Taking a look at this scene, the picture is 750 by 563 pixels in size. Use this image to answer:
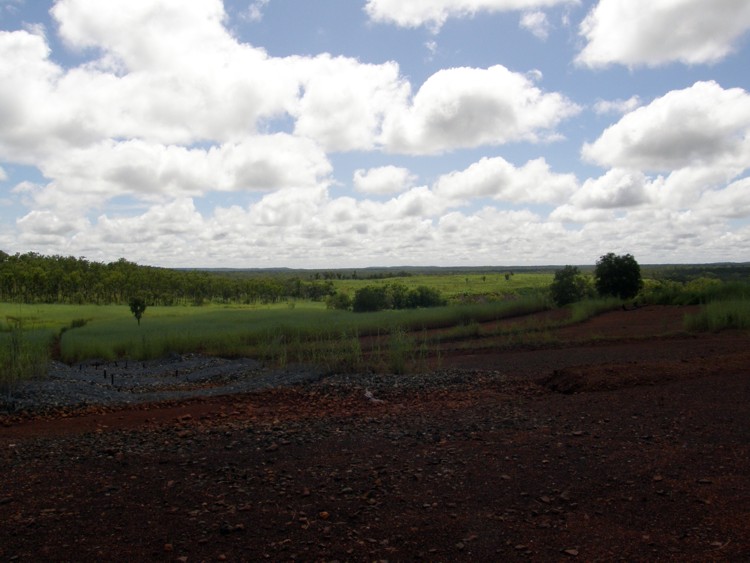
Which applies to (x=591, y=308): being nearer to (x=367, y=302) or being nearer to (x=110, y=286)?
(x=367, y=302)

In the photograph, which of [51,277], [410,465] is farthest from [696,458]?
[51,277]

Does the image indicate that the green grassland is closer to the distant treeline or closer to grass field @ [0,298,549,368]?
grass field @ [0,298,549,368]

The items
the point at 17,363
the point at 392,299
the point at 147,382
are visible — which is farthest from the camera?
the point at 392,299

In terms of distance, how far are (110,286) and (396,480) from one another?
6223cm

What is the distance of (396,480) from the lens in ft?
18.6

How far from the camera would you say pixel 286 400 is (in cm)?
1072

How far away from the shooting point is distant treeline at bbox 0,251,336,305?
54.0m

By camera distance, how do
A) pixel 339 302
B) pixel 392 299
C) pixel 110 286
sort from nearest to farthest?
pixel 339 302 → pixel 392 299 → pixel 110 286

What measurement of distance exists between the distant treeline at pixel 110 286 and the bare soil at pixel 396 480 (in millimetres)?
49677

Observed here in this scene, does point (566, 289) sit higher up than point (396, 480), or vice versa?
point (566, 289)

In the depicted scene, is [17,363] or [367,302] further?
[367,302]

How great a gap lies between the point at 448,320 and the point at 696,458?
82.0 feet

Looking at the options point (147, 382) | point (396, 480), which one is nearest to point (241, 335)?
point (147, 382)

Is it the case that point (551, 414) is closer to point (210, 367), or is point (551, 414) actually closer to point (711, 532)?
point (711, 532)
